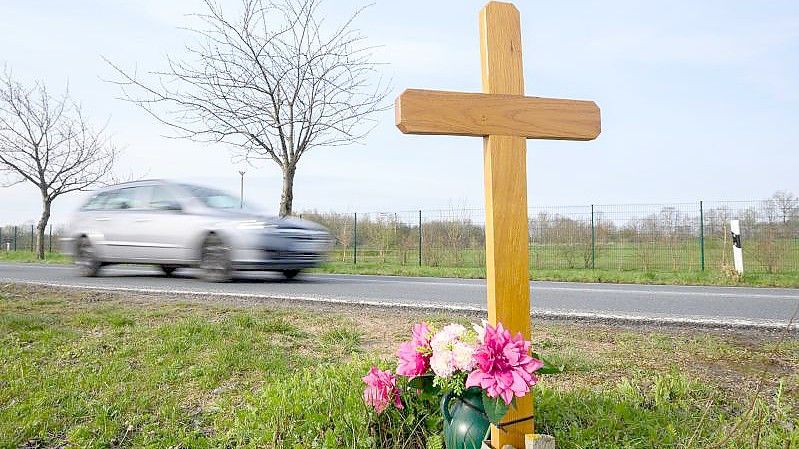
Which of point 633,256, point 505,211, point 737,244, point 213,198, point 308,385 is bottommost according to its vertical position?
point 308,385

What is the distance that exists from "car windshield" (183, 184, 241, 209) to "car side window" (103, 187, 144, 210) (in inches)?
44.8

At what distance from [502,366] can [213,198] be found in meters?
8.15

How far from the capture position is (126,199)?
1029cm

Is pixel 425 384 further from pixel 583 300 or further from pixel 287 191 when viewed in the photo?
pixel 287 191

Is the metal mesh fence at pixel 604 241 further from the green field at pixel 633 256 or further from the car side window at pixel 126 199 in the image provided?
the car side window at pixel 126 199

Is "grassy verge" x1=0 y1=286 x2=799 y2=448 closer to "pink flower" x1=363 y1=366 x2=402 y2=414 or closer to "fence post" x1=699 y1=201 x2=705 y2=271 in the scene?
"pink flower" x1=363 y1=366 x2=402 y2=414

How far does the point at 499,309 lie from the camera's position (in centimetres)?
247

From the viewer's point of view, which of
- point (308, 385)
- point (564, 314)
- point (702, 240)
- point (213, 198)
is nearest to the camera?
point (308, 385)

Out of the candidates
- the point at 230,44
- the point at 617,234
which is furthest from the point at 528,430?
the point at 617,234

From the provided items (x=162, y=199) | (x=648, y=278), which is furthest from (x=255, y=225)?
(x=648, y=278)

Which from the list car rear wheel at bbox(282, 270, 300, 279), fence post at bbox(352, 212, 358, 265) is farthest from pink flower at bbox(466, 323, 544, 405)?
fence post at bbox(352, 212, 358, 265)

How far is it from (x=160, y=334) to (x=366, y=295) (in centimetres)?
325

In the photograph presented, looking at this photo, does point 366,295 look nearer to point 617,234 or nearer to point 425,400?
point 425,400

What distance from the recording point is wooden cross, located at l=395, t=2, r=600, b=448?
7.94 feet
